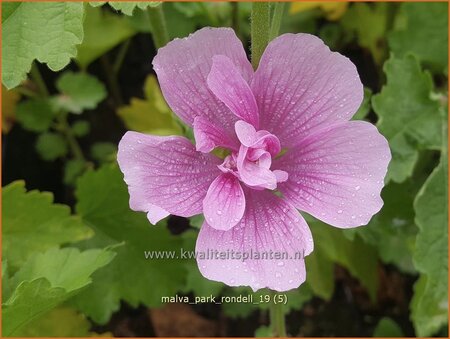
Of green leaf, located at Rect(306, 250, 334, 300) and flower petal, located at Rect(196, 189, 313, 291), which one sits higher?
flower petal, located at Rect(196, 189, 313, 291)

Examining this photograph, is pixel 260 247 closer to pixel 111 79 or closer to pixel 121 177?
pixel 121 177

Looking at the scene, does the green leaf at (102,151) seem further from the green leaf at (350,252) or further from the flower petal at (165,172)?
the flower petal at (165,172)

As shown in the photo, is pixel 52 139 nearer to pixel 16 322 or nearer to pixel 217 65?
pixel 16 322

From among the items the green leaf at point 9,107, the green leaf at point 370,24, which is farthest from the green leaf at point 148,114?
the green leaf at point 370,24

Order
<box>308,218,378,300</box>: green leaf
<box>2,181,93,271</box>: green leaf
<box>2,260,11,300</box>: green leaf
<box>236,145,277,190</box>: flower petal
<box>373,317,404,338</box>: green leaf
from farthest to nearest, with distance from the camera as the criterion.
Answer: <box>373,317,404,338</box>: green leaf → <box>308,218,378,300</box>: green leaf → <box>2,181,93,271</box>: green leaf → <box>2,260,11,300</box>: green leaf → <box>236,145,277,190</box>: flower petal

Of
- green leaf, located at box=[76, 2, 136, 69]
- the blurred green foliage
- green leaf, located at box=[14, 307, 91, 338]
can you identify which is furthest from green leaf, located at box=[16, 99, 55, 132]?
green leaf, located at box=[14, 307, 91, 338]

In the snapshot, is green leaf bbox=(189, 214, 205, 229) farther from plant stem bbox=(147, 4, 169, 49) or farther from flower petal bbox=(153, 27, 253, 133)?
plant stem bbox=(147, 4, 169, 49)

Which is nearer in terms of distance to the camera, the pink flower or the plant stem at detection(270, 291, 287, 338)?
the pink flower
